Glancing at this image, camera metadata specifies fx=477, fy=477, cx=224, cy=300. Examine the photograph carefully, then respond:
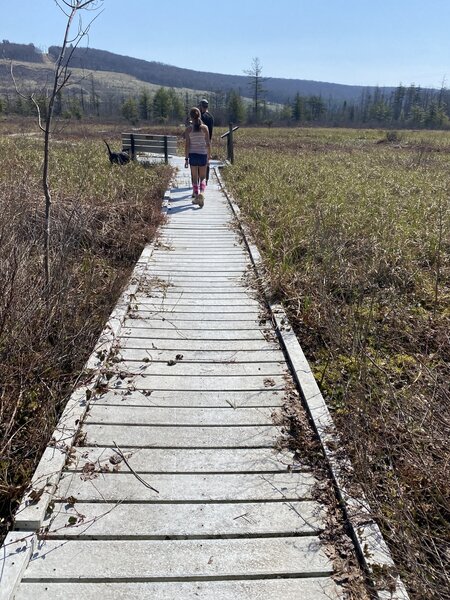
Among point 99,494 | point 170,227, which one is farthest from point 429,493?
point 170,227

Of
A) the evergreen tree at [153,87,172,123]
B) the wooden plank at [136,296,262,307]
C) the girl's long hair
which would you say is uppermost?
the evergreen tree at [153,87,172,123]

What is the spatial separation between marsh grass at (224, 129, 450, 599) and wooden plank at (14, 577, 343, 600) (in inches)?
18.7

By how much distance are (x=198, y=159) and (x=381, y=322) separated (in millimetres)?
6125

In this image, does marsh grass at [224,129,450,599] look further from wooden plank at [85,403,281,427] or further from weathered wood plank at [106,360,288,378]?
wooden plank at [85,403,281,427]

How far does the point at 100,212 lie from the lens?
8008 mm

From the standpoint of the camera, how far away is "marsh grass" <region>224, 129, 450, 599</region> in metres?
2.65

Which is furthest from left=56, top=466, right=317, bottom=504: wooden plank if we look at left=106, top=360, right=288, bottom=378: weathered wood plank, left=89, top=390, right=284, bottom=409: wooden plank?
left=106, top=360, right=288, bottom=378: weathered wood plank

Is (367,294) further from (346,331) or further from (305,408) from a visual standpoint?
(305,408)

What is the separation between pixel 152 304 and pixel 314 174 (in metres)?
10.6

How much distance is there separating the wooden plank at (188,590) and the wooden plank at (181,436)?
963 millimetres

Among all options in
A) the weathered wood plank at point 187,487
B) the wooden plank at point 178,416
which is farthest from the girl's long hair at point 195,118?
the weathered wood plank at point 187,487

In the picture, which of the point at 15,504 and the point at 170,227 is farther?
the point at 170,227

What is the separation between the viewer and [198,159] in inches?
386

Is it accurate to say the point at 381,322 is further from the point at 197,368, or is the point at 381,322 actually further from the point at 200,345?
the point at 197,368
